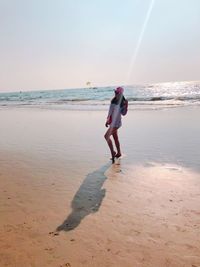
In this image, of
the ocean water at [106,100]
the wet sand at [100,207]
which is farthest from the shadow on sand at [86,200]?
the ocean water at [106,100]

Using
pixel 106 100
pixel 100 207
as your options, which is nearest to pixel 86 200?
pixel 100 207

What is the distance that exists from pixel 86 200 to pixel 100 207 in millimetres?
395

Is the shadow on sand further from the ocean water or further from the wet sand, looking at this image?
the ocean water

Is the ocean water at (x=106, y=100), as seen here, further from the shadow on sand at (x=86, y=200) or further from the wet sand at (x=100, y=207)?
the shadow on sand at (x=86, y=200)

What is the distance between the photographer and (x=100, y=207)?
16.2 feet

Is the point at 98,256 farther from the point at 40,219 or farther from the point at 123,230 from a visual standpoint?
the point at 40,219

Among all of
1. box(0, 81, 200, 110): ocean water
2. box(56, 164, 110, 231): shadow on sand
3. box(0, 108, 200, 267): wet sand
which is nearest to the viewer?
box(0, 108, 200, 267): wet sand

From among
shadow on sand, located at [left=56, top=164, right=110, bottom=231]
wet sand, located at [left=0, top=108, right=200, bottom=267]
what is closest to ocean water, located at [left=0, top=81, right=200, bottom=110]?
wet sand, located at [left=0, top=108, right=200, bottom=267]

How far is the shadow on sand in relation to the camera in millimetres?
4418

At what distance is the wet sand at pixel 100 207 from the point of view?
11.9ft

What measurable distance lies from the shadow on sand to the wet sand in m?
0.01

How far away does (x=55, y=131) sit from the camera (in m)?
13.1

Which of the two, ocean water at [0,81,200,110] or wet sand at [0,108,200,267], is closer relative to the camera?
wet sand at [0,108,200,267]

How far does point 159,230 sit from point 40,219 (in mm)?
1686
